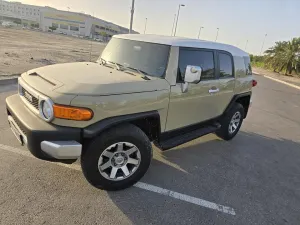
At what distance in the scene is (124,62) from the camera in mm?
3727

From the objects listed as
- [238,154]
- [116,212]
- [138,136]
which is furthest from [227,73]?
[116,212]

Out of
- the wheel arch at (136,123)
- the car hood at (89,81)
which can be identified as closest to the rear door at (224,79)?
the car hood at (89,81)

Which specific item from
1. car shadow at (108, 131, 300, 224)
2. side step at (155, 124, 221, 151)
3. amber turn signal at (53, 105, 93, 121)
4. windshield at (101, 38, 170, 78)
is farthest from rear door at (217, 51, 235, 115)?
amber turn signal at (53, 105, 93, 121)

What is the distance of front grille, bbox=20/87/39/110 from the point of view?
2.88m

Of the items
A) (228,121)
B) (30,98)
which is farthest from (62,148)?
(228,121)

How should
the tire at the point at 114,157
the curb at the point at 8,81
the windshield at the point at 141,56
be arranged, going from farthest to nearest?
the curb at the point at 8,81 < the windshield at the point at 141,56 < the tire at the point at 114,157

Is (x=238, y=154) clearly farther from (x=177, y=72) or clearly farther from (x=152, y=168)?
(x=177, y=72)

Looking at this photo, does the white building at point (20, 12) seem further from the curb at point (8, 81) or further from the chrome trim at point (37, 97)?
the chrome trim at point (37, 97)

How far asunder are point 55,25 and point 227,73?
127m

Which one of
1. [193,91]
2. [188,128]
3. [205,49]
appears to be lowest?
[188,128]

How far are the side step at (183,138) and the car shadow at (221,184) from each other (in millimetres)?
451

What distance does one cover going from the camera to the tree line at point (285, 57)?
2878cm

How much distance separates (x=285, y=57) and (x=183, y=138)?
31178 millimetres

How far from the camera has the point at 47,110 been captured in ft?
8.68
